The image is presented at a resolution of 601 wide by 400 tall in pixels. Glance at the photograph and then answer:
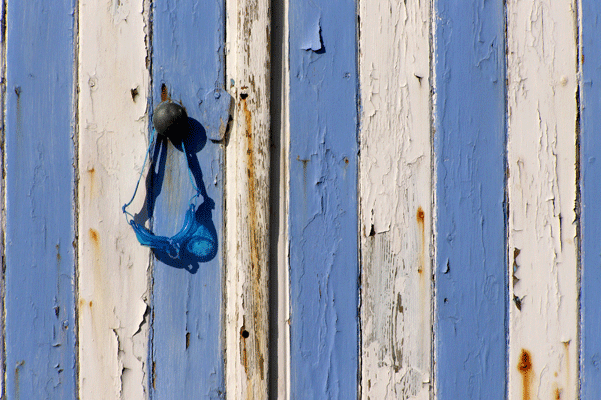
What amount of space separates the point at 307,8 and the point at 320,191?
0.35 m

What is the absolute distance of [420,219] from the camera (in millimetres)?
950

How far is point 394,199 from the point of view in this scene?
95cm

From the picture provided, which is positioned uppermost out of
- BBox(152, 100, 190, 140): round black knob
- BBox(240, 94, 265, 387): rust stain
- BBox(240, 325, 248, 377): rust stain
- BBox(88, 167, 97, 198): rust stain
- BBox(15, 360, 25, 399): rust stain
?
BBox(152, 100, 190, 140): round black knob

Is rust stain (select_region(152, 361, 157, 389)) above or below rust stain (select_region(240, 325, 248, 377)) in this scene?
below

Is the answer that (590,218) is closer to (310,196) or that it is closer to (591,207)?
(591,207)

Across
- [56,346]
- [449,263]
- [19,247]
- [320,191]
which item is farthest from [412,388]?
[19,247]

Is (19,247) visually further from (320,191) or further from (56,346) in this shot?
(320,191)

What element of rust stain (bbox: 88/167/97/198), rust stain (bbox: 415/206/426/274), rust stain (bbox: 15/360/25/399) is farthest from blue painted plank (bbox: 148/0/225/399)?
rust stain (bbox: 415/206/426/274)

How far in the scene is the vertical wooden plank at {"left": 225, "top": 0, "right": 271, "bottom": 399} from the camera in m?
0.92

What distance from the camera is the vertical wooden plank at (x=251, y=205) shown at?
0.92 m

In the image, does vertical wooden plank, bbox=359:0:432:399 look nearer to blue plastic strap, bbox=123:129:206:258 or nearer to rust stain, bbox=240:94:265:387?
rust stain, bbox=240:94:265:387

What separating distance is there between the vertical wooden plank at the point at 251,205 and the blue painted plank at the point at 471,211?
332mm

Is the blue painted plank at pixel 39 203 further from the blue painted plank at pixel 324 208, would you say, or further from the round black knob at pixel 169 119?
the blue painted plank at pixel 324 208

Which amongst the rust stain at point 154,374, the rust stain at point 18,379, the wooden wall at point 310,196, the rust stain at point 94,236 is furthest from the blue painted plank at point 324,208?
the rust stain at point 18,379
